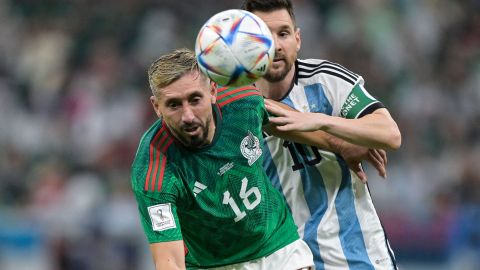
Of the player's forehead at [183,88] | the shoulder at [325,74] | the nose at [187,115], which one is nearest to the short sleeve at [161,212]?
the nose at [187,115]

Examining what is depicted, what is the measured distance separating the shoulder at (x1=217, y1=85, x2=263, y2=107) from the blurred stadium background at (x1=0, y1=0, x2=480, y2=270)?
19.6 ft

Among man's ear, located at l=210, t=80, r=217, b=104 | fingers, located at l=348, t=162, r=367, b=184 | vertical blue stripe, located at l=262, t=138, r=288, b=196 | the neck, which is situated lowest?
fingers, located at l=348, t=162, r=367, b=184

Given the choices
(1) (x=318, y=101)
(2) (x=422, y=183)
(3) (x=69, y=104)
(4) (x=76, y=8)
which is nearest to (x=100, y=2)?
(4) (x=76, y=8)

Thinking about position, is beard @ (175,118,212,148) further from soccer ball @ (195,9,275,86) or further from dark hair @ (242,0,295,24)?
dark hair @ (242,0,295,24)

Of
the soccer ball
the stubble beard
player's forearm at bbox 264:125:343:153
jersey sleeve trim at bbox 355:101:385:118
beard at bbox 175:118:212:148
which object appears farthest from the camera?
the stubble beard

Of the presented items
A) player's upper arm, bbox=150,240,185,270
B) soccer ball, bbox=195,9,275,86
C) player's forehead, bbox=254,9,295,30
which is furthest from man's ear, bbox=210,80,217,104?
player's upper arm, bbox=150,240,185,270

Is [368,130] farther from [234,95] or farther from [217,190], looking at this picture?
[217,190]

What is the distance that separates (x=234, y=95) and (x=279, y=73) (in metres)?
0.48

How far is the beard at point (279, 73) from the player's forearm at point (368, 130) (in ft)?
1.81

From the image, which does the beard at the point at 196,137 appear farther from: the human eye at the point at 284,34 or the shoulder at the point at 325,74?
the shoulder at the point at 325,74

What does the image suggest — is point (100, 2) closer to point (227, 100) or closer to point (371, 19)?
point (371, 19)

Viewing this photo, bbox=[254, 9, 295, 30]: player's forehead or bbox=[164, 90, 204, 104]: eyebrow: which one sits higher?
bbox=[254, 9, 295, 30]: player's forehead

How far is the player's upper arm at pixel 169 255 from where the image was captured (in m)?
5.29

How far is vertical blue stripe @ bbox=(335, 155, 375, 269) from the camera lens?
251 inches
